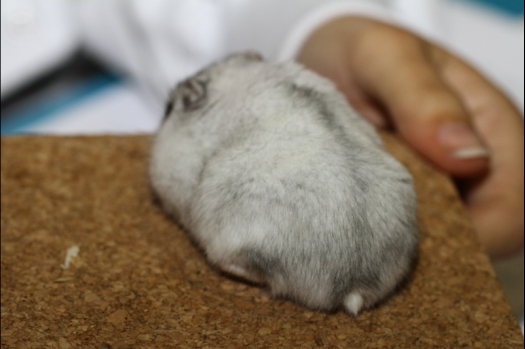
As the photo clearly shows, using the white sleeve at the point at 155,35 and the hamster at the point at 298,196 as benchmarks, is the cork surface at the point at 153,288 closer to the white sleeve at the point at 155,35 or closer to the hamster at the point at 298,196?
the hamster at the point at 298,196

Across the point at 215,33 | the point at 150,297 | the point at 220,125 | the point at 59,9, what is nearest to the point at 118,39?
the point at 59,9

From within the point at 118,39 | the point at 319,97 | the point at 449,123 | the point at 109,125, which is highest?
the point at 319,97

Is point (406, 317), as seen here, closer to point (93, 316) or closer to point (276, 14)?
point (93, 316)

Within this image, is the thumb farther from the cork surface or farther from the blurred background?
the blurred background

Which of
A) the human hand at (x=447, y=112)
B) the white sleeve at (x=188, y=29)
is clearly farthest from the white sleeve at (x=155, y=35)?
the human hand at (x=447, y=112)

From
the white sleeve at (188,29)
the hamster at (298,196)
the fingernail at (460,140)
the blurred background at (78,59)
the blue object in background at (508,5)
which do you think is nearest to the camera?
the hamster at (298,196)
